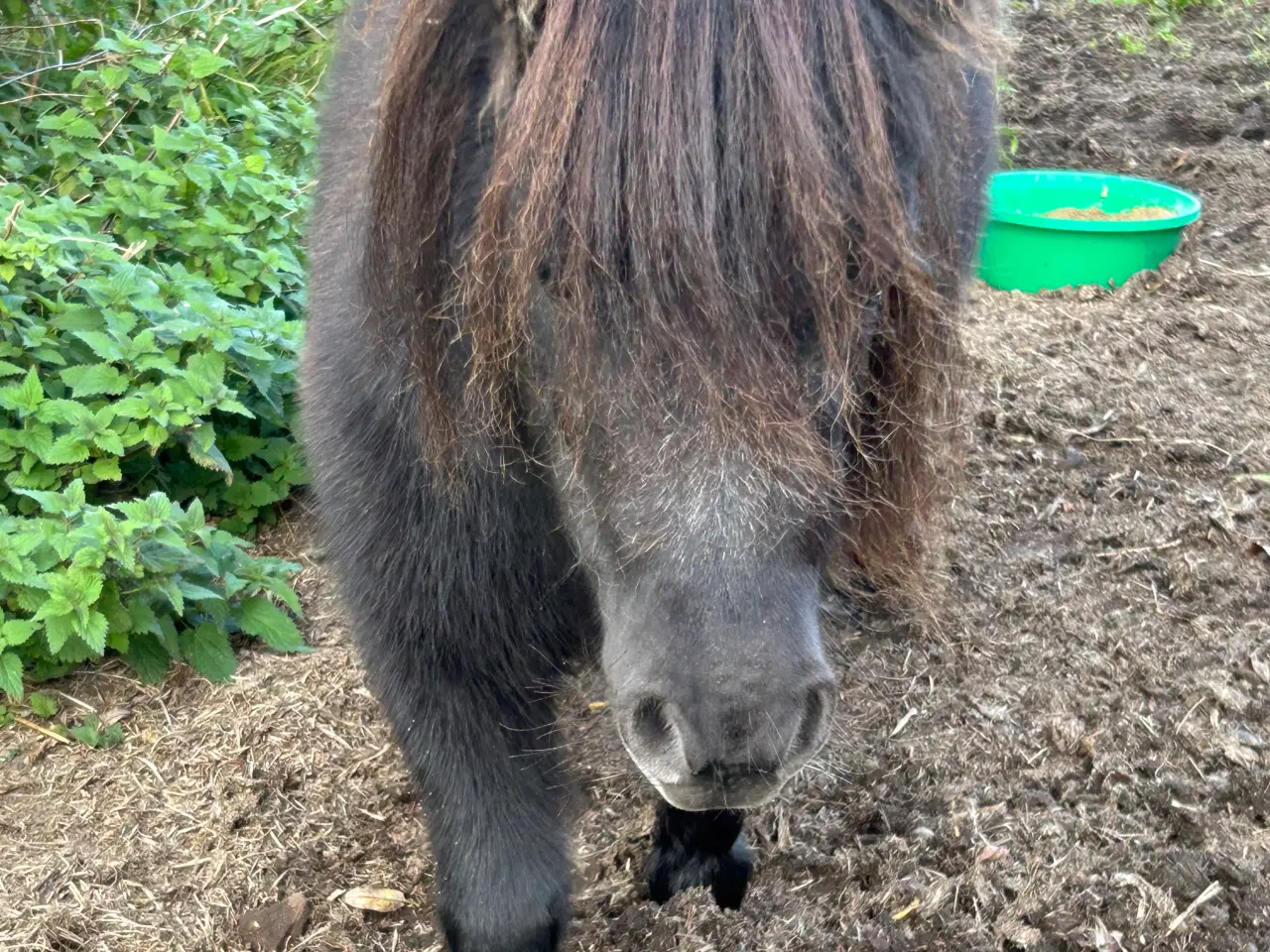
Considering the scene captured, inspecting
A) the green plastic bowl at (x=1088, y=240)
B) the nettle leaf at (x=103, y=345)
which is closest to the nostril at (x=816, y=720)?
the nettle leaf at (x=103, y=345)

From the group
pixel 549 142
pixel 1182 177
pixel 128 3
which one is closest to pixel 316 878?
pixel 549 142

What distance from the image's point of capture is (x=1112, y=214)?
493cm

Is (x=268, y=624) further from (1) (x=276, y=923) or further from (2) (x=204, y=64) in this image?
(2) (x=204, y=64)

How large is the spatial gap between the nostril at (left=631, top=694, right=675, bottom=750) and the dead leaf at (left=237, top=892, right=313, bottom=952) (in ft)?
3.88

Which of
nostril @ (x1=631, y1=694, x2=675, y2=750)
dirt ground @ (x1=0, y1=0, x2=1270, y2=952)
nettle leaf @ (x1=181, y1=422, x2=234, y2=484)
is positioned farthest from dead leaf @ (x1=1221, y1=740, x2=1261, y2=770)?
nettle leaf @ (x1=181, y1=422, x2=234, y2=484)

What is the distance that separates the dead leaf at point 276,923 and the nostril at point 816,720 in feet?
4.20

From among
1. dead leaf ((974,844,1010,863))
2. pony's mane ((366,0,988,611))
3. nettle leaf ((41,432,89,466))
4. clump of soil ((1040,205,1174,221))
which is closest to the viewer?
pony's mane ((366,0,988,611))

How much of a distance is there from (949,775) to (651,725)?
4.46 feet

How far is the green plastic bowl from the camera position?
4449 millimetres

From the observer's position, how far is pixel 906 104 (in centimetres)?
144

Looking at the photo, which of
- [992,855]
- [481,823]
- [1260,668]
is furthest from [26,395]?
[1260,668]

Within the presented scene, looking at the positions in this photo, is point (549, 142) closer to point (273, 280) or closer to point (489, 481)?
point (489, 481)

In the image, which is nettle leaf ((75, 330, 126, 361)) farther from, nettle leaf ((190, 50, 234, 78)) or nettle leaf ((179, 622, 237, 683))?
nettle leaf ((190, 50, 234, 78))

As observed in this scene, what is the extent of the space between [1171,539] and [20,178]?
11.3 ft
